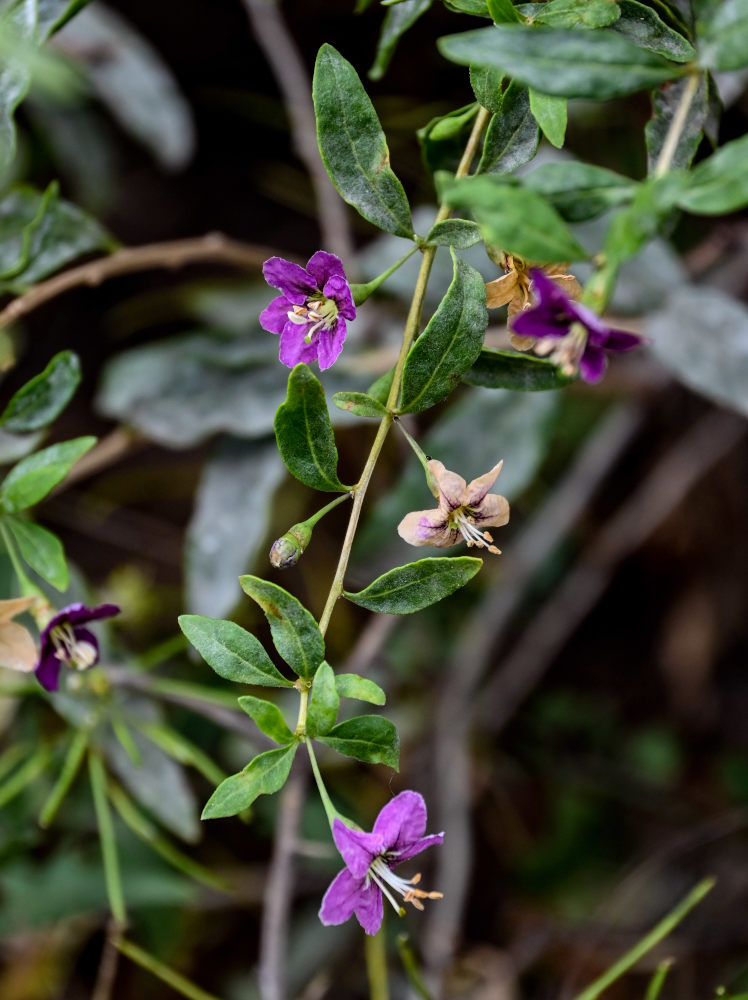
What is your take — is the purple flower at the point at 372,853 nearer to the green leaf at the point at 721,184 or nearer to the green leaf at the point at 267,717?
the green leaf at the point at 267,717

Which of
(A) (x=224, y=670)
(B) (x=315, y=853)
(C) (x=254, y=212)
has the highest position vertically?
(A) (x=224, y=670)

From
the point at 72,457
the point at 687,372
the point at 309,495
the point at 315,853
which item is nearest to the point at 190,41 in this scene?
the point at 309,495

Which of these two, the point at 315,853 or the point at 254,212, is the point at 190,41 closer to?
the point at 254,212

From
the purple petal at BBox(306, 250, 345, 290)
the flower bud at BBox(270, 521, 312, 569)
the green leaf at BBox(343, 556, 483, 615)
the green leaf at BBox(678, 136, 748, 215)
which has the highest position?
the green leaf at BBox(678, 136, 748, 215)

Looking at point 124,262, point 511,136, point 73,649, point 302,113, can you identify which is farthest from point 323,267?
point 302,113

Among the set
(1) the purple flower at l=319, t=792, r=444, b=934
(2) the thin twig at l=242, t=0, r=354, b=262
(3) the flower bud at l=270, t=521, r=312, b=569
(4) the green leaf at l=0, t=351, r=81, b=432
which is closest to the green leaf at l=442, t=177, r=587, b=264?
(3) the flower bud at l=270, t=521, r=312, b=569

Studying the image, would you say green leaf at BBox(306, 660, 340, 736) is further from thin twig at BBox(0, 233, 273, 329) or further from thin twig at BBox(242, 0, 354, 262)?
thin twig at BBox(242, 0, 354, 262)
